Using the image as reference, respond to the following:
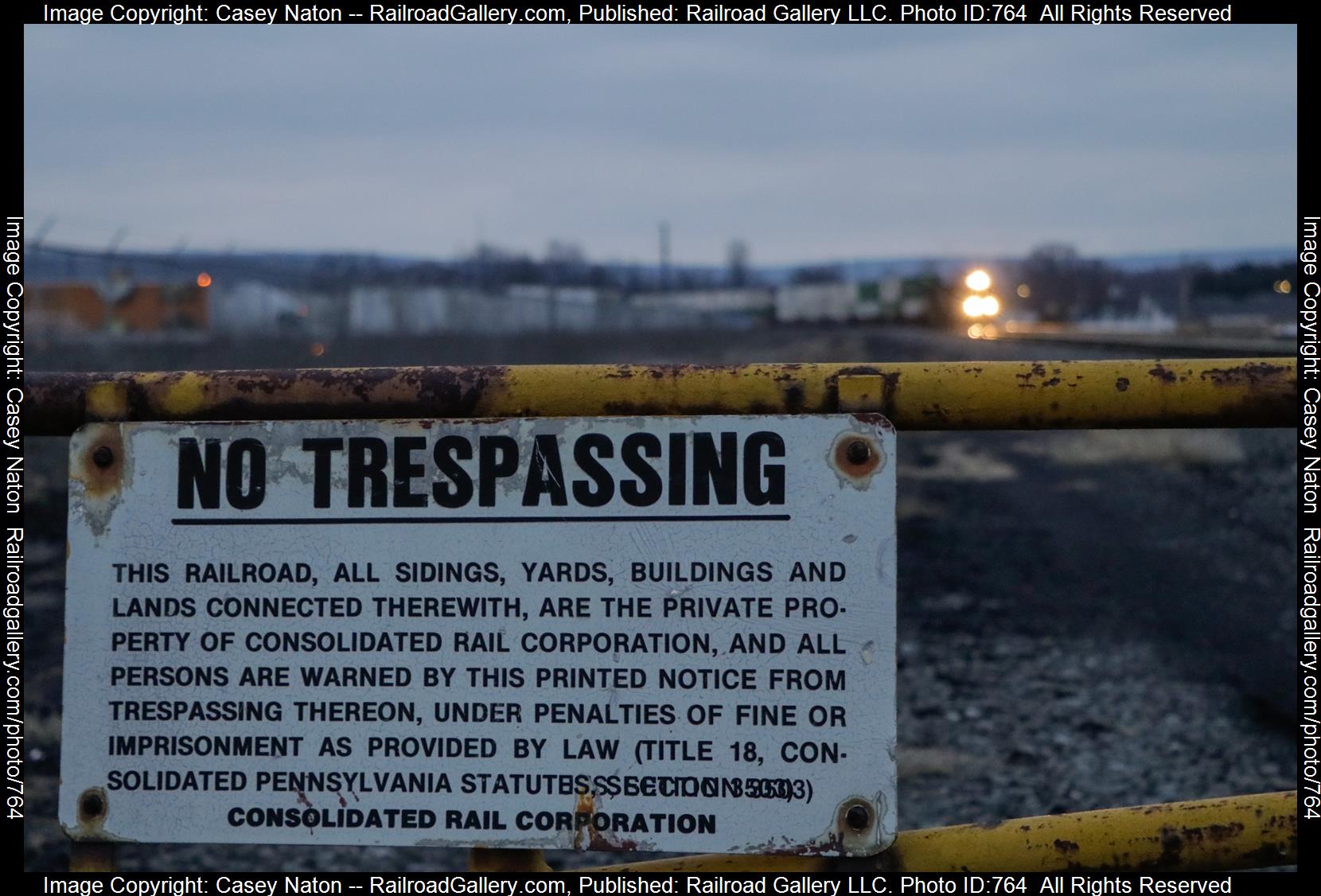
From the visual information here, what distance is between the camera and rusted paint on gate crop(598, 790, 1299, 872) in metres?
1.91

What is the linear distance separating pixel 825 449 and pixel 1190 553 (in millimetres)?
8849

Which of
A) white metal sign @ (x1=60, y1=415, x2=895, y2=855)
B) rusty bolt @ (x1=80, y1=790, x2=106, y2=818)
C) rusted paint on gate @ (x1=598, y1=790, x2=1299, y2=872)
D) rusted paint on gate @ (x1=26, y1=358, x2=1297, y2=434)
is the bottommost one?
rusted paint on gate @ (x1=598, y1=790, x2=1299, y2=872)

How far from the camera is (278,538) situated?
1966mm

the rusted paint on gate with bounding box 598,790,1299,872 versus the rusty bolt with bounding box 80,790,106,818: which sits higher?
the rusty bolt with bounding box 80,790,106,818

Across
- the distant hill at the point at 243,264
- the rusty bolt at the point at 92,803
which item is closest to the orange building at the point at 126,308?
the distant hill at the point at 243,264

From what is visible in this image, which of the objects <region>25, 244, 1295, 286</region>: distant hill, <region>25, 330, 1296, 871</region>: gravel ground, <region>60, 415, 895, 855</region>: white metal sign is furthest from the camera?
<region>25, 244, 1295, 286</region>: distant hill

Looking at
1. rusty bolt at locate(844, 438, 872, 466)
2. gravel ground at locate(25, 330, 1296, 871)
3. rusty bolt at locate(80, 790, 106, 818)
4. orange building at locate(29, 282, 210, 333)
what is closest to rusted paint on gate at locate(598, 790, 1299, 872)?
rusty bolt at locate(844, 438, 872, 466)

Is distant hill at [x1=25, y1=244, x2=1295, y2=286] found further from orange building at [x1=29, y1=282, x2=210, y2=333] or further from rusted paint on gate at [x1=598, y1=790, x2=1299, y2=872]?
rusted paint on gate at [x1=598, y1=790, x2=1299, y2=872]

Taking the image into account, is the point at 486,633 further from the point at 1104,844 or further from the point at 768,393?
the point at 1104,844

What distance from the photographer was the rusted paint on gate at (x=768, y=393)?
6.23ft

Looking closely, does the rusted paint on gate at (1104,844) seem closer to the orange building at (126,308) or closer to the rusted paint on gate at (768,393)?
the rusted paint on gate at (768,393)

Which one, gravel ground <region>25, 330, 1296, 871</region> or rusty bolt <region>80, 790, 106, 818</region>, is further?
gravel ground <region>25, 330, 1296, 871</region>
